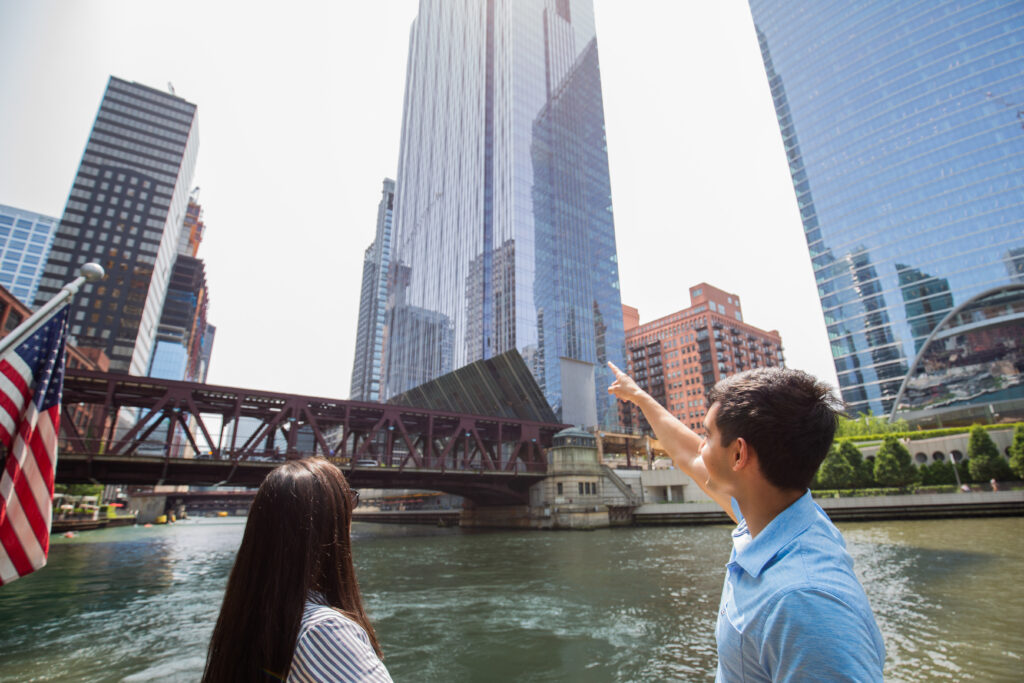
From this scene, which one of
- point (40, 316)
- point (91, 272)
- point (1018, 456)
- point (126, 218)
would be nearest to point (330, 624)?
point (91, 272)

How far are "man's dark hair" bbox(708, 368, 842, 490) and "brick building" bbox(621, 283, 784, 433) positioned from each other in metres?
110

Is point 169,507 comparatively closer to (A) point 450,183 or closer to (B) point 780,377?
(A) point 450,183

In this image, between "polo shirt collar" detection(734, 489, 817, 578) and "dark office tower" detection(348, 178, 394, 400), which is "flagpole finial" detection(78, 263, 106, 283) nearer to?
"polo shirt collar" detection(734, 489, 817, 578)

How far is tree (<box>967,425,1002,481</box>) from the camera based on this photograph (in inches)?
1491

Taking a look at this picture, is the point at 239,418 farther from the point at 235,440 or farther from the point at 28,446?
the point at 28,446

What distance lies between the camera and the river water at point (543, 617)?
7945mm

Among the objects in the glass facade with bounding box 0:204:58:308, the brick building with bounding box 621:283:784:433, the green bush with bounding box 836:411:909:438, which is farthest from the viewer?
the glass facade with bounding box 0:204:58:308

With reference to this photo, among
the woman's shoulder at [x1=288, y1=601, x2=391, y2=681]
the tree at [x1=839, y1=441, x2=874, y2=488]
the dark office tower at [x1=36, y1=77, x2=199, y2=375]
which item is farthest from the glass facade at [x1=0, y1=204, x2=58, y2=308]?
the tree at [x1=839, y1=441, x2=874, y2=488]

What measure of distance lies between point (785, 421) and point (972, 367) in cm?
10067

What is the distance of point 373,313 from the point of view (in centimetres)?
17088

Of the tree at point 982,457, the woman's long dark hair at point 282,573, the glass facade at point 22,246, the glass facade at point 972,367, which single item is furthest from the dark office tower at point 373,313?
the woman's long dark hair at point 282,573

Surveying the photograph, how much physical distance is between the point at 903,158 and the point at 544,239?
234 ft

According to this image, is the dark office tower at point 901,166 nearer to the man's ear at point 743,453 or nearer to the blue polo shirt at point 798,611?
the man's ear at point 743,453

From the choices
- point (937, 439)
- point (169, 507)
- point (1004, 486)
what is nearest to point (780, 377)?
point (1004, 486)
